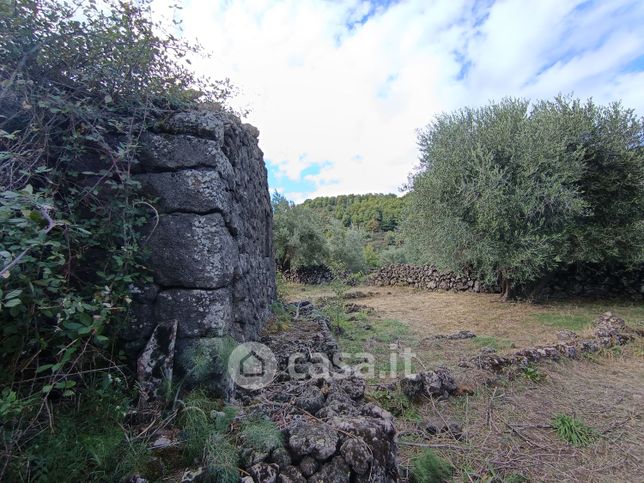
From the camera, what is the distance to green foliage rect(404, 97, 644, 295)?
739 cm

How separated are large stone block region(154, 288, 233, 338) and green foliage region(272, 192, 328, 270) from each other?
1323cm

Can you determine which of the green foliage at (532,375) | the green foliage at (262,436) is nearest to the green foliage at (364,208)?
the green foliage at (532,375)

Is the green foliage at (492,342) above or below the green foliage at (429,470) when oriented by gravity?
below

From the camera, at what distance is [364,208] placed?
39.4 meters

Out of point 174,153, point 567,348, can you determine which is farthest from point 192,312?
point 567,348

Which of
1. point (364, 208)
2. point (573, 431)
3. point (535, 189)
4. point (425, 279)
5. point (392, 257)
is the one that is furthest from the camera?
point (364, 208)

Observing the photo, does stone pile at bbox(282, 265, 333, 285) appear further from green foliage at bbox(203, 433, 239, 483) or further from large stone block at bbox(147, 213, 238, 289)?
green foliage at bbox(203, 433, 239, 483)

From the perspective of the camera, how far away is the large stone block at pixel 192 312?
2100 mm

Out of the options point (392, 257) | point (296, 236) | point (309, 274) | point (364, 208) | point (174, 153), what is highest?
point (364, 208)

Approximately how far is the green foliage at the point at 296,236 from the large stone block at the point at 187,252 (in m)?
13.1

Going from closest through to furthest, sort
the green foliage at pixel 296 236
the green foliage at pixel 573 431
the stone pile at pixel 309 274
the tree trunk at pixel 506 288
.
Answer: the green foliage at pixel 573 431, the tree trunk at pixel 506 288, the green foliage at pixel 296 236, the stone pile at pixel 309 274

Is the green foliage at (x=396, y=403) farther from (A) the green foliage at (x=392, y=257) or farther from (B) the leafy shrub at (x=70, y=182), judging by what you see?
(A) the green foliage at (x=392, y=257)

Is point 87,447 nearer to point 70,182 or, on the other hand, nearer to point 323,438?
point 323,438

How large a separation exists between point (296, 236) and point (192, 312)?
13.3 metres
